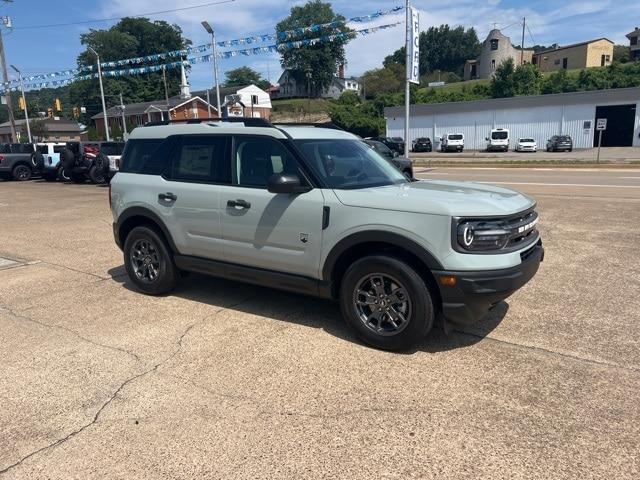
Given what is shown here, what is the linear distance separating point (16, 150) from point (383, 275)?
85.4ft

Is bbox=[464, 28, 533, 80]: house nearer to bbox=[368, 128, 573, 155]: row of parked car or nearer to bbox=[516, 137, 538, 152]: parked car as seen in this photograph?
bbox=[368, 128, 573, 155]: row of parked car

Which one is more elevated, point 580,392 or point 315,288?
point 315,288

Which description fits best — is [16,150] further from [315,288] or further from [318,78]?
[318,78]

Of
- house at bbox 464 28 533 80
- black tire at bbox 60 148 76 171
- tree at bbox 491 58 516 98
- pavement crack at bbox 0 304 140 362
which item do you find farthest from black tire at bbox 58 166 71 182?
house at bbox 464 28 533 80

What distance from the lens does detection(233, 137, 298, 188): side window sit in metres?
4.61

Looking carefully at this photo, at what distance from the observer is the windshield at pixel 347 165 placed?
14.7ft

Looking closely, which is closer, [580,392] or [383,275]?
[580,392]

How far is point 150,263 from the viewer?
5711 mm

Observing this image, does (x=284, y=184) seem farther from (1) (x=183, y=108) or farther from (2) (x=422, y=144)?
(1) (x=183, y=108)

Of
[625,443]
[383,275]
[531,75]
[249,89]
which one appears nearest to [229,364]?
[383,275]

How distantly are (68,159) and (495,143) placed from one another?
116 feet

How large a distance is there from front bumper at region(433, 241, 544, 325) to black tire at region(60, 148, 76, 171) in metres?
20.4

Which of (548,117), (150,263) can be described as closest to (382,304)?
(150,263)

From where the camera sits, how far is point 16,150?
965 inches
